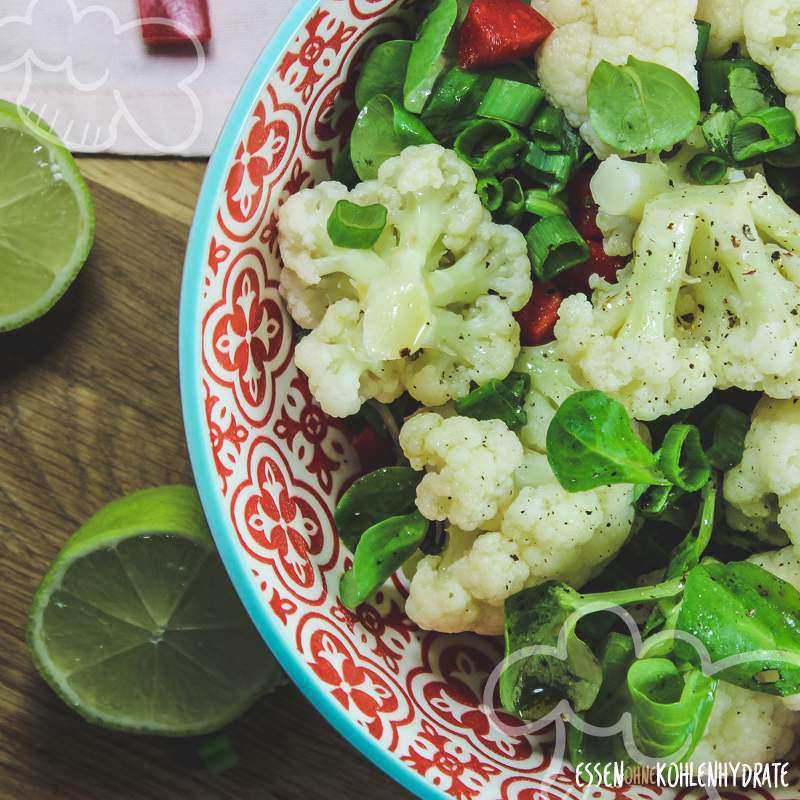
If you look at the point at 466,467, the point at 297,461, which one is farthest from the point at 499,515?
the point at 297,461

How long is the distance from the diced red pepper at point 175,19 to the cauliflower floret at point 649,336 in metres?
0.96

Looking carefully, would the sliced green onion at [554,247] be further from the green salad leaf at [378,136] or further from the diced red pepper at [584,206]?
the green salad leaf at [378,136]

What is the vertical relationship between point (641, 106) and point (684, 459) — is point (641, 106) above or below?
above

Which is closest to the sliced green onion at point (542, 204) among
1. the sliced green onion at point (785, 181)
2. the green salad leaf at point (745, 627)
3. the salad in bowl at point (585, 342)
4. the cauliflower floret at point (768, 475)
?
the salad in bowl at point (585, 342)

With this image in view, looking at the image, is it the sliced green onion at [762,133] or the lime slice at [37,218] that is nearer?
the sliced green onion at [762,133]

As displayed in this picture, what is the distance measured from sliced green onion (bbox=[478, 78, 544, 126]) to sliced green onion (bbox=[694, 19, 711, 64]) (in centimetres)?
26

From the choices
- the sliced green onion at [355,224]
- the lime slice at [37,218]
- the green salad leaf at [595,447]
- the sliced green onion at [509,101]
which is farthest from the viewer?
the lime slice at [37,218]

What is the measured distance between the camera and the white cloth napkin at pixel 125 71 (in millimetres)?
1848

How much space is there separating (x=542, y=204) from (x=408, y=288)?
11.0 inches

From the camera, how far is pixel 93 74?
73.1 inches

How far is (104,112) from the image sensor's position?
186cm

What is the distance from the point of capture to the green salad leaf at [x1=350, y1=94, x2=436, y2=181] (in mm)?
1494

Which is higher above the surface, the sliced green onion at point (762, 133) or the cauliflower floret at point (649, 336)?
the sliced green onion at point (762, 133)

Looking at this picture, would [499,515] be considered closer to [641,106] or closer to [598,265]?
[598,265]
